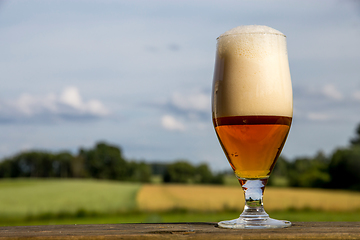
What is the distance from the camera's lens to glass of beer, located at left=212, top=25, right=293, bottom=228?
1.38 metres

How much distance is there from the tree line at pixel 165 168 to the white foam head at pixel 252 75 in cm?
3832

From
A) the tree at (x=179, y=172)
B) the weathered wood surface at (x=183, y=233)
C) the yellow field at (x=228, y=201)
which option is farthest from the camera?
the tree at (x=179, y=172)

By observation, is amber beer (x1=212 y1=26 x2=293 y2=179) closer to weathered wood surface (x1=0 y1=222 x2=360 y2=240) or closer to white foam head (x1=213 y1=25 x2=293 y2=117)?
white foam head (x1=213 y1=25 x2=293 y2=117)

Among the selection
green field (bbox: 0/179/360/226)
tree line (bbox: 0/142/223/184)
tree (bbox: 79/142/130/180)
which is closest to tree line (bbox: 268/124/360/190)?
green field (bbox: 0/179/360/226)

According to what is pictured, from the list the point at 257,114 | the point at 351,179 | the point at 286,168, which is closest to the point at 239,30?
the point at 257,114

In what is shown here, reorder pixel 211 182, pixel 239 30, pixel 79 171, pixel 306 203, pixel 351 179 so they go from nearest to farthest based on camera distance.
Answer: pixel 239 30 → pixel 306 203 → pixel 351 179 → pixel 211 182 → pixel 79 171

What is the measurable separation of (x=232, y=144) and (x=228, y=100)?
0.54ft

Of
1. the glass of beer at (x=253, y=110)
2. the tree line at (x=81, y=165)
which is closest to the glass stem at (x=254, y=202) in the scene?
the glass of beer at (x=253, y=110)

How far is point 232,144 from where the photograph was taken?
1436 millimetres

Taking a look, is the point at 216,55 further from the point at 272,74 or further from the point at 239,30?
the point at 272,74

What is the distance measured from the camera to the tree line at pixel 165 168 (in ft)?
125

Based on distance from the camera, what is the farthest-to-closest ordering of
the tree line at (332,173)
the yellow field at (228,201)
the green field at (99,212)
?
the tree line at (332,173) < the yellow field at (228,201) < the green field at (99,212)

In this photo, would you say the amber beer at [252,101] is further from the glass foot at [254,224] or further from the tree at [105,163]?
the tree at [105,163]

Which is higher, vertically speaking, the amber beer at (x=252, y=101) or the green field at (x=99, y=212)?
the amber beer at (x=252, y=101)
